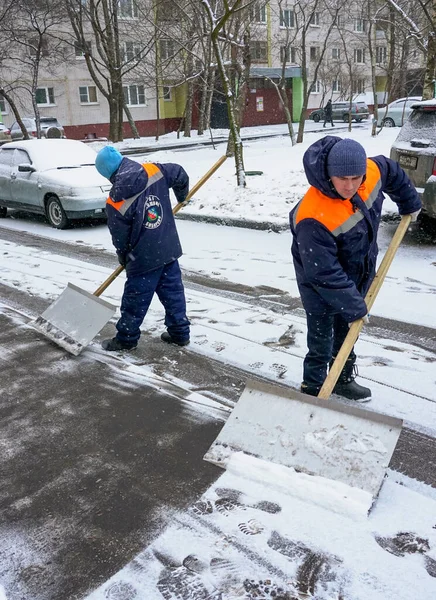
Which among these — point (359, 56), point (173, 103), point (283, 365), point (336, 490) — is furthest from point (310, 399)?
point (359, 56)

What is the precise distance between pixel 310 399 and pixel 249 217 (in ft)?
19.5

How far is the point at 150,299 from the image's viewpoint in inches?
A: 168

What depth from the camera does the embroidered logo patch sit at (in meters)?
4.04

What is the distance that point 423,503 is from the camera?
2562 millimetres

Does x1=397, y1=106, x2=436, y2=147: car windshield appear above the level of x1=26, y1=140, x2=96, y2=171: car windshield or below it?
above

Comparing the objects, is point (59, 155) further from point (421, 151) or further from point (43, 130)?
point (43, 130)

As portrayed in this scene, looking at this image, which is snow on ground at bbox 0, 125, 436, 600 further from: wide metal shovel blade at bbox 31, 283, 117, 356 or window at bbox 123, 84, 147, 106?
window at bbox 123, 84, 147, 106

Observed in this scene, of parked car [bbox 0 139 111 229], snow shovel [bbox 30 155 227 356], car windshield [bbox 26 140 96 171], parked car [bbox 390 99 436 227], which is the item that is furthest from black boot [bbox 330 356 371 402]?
car windshield [bbox 26 140 96 171]

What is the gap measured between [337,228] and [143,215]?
5.52 ft

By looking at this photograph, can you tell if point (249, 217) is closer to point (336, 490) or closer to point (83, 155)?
point (83, 155)

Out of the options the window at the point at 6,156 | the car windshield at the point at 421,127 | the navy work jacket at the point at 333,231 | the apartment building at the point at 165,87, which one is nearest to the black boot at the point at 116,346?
the navy work jacket at the point at 333,231

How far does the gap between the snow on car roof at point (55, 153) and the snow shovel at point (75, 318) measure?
552 centimetres

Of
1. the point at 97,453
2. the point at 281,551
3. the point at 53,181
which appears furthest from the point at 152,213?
the point at 53,181

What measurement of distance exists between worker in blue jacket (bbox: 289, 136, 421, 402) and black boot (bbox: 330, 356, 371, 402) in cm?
33
